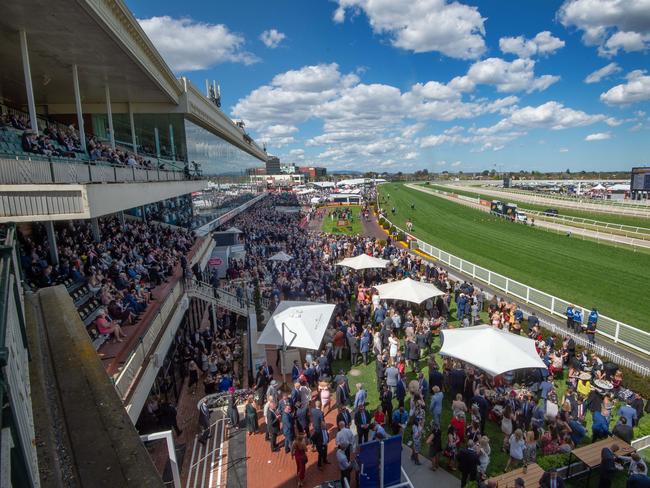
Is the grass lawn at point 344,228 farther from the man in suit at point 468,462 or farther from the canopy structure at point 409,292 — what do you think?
the man in suit at point 468,462

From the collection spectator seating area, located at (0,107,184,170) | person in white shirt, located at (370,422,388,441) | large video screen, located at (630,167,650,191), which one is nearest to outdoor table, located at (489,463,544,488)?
person in white shirt, located at (370,422,388,441)

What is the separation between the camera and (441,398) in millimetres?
8039

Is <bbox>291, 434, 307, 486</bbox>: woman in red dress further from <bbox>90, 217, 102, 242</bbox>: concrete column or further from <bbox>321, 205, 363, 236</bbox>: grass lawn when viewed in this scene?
<bbox>321, 205, 363, 236</bbox>: grass lawn

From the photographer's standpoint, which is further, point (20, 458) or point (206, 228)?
point (206, 228)

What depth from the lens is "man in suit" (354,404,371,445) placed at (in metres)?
7.93

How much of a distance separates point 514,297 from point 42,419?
17.6 meters

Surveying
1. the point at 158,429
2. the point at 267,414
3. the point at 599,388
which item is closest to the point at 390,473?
the point at 267,414

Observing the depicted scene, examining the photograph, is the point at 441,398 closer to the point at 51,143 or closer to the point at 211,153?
the point at 51,143

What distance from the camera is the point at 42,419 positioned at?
8.88 feet

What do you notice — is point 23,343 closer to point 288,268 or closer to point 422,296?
point 422,296

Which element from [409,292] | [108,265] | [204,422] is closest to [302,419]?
[204,422]

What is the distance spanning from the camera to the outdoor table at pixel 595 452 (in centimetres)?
673

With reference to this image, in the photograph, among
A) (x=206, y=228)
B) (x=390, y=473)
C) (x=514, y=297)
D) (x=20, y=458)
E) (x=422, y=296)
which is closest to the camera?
(x=20, y=458)

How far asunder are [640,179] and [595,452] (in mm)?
67656
